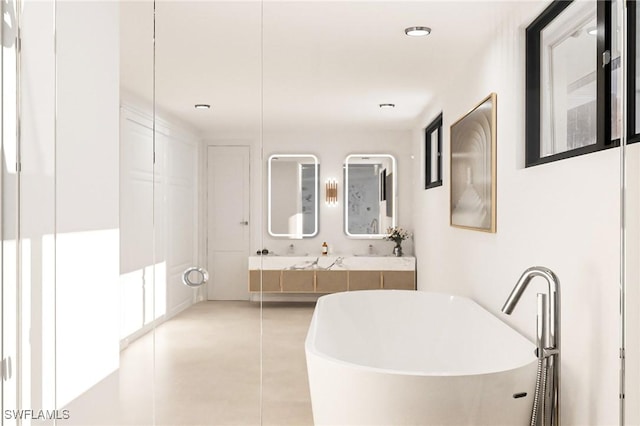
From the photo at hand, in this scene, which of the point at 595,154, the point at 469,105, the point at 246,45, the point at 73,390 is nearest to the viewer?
the point at 595,154

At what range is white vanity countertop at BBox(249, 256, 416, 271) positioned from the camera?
173 cm

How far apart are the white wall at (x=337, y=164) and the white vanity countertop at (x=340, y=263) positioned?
2cm

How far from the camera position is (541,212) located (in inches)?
62.1

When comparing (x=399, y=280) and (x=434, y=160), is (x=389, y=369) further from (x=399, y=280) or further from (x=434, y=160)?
(x=434, y=160)

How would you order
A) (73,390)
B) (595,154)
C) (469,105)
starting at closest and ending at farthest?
(595,154) < (469,105) < (73,390)

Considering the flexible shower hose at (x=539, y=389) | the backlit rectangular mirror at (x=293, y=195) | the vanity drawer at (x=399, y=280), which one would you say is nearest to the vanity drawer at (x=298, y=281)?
the backlit rectangular mirror at (x=293, y=195)

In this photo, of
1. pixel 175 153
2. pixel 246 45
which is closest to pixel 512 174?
pixel 246 45

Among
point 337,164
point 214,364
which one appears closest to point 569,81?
point 337,164

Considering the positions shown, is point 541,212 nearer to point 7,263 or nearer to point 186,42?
point 186,42

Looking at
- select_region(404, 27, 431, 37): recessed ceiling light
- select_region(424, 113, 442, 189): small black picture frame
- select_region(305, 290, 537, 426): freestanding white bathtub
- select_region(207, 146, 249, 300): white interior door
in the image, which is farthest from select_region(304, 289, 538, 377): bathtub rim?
select_region(404, 27, 431, 37): recessed ceiling light

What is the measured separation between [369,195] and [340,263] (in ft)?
0.80

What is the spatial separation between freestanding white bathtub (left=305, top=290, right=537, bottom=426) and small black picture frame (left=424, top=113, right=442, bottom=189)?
0.37 m

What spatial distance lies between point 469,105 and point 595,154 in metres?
0.40

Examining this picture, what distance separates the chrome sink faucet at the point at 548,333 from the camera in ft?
4.95
